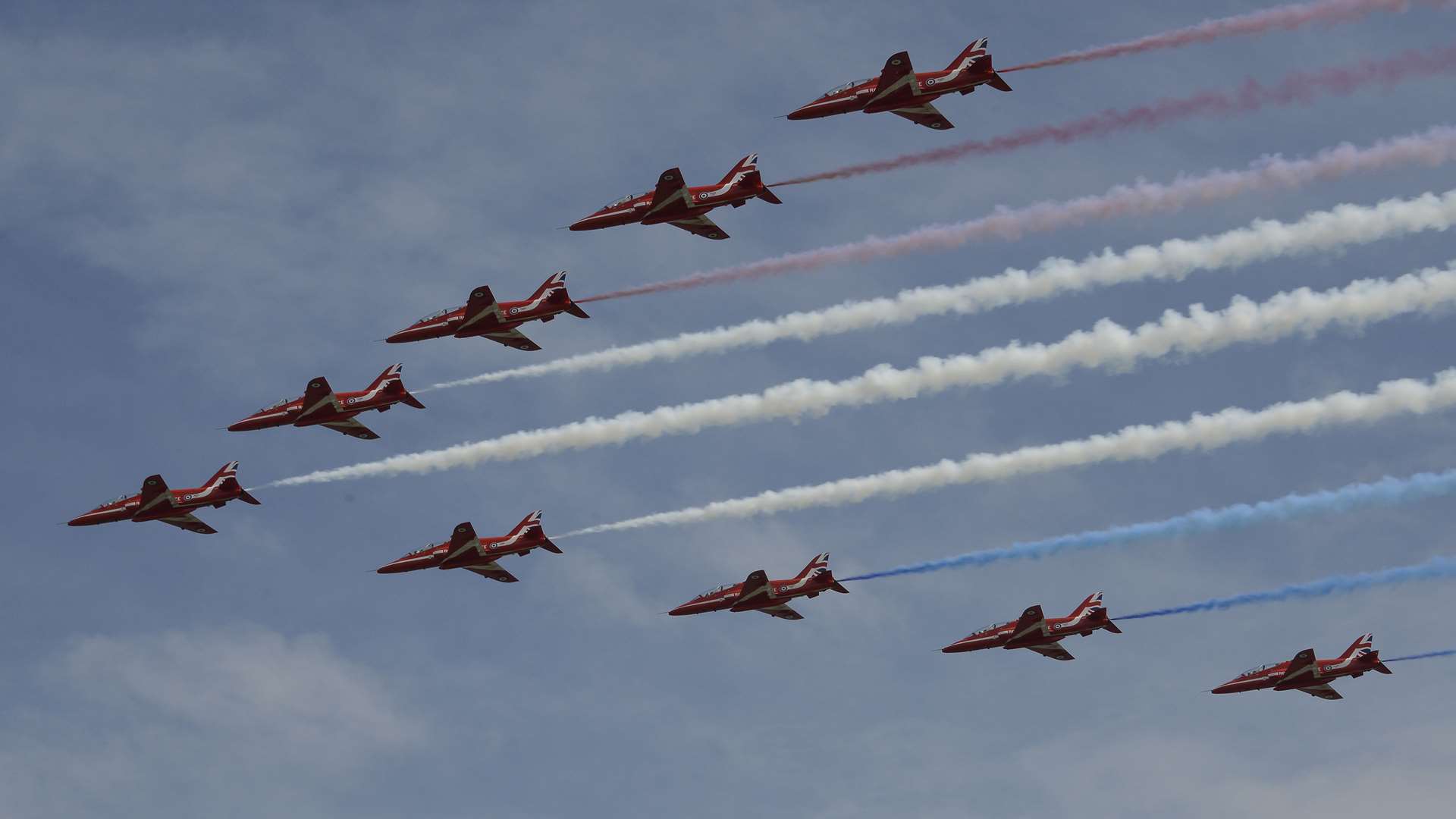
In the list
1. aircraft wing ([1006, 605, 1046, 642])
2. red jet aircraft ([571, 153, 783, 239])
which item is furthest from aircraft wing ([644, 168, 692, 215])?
aircraft wing ([1006, 605, 1046, 642])

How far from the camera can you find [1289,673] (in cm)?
9862

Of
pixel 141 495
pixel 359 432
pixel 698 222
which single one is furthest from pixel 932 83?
pixel 141 495

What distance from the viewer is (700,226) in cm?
9388

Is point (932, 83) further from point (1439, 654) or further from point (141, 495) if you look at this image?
point (141, 495)

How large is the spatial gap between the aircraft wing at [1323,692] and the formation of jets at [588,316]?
0.08 m

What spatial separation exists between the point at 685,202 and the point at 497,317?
10336 millimetres

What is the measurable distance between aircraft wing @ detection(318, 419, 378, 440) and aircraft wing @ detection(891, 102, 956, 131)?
95.2 feet

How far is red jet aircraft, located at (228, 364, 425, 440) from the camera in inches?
3927

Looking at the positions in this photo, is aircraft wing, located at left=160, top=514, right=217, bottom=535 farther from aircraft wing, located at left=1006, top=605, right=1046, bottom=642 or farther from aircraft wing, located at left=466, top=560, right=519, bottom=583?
aircraft wing, located at left=1006, top=605, right=1046, bottom=642

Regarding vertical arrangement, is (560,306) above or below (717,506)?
above

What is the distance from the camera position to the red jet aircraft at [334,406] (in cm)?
9975

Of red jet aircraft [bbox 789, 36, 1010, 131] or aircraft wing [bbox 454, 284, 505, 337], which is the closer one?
red jet aircraft [bbox 789, 36, 1010, 131]

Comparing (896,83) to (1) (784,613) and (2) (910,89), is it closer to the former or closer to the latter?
(2) (910,89)

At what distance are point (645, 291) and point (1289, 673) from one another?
32.8 m
